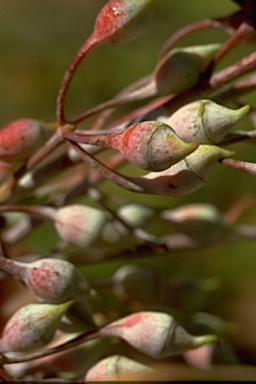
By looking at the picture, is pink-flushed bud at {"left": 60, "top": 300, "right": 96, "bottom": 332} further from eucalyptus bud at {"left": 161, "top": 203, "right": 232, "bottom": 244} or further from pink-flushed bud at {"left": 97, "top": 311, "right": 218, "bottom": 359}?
eucalyptus bud at {"left": 161, "top": 203, "right": 232, "bottom": 244}

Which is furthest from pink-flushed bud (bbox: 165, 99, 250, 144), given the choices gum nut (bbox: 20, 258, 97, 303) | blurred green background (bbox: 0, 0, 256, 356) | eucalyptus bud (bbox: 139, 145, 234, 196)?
blurred green background (bbox: 0, 0, 256, 356)

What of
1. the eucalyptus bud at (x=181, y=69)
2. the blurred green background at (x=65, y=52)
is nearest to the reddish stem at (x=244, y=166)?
the eucalyptus bud at (x=181, y=69)

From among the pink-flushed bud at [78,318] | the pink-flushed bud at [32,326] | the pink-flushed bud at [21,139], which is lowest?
the pink-flushed bud at [78,318]

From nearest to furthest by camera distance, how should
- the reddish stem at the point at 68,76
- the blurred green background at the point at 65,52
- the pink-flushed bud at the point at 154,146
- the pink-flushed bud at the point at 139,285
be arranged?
the pink-flushed bud at the point at 154,146, the reddish stem at the point at 68,76, the pink-flushed bud at the point at 139,285, the blurred green background at the point at 65,52

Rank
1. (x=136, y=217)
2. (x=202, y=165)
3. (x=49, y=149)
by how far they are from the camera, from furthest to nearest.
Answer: (x=136, y=217) < (x=49, y=149) < (x=202, y=165)

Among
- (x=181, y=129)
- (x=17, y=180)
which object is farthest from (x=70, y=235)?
(x=181, y=129)

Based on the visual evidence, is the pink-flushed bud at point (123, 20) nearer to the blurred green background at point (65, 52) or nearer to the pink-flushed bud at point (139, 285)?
the pink-flushed bud at point (139, 285)

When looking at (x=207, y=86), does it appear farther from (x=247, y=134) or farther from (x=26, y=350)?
(x=26, y=350)
